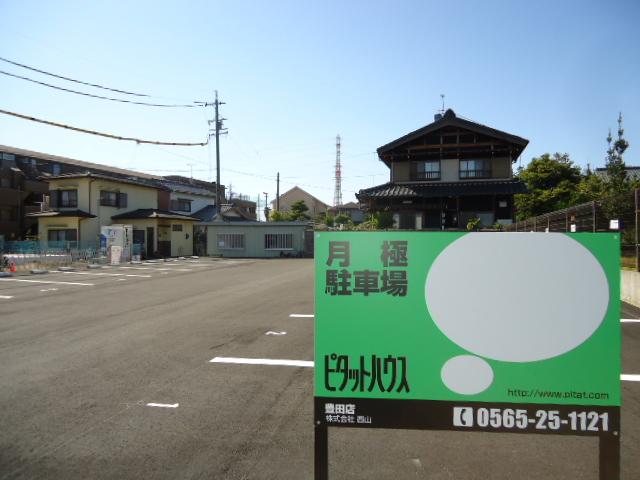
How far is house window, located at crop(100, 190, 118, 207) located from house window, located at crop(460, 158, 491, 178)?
24302 millimetres

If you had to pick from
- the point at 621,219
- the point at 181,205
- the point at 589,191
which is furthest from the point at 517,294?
the point at 181,205

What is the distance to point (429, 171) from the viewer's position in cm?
2248

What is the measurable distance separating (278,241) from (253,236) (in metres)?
2.10

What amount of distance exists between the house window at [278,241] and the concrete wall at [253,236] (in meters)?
0.18

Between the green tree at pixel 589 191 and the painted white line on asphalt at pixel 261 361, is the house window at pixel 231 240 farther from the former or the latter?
the painted white line on asphalt at pixel 261 361

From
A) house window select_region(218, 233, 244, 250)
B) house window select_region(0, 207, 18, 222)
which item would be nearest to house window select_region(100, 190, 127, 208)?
house window select_region(218, 233, 244, 250)

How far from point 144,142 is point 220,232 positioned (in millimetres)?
23998

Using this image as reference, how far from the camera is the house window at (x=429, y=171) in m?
22.4

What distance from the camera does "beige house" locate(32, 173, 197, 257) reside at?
28703mm

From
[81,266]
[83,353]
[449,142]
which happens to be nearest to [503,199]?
[449,142]

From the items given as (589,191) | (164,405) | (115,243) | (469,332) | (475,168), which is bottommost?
(164,405)

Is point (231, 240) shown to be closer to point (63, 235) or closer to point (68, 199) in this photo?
point (63, 235)

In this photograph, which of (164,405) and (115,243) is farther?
(115,243)

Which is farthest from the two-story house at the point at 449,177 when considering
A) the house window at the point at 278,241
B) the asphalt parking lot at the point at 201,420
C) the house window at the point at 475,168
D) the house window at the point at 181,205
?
the house window at the point at 181,205
